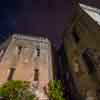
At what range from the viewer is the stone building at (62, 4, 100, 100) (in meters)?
13.8

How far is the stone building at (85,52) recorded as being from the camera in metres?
13.8

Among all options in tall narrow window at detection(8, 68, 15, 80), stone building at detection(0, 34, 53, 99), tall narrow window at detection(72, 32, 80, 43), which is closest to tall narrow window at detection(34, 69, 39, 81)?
stone building at detection(0, 34, 53, 99)

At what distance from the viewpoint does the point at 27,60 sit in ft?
63.9

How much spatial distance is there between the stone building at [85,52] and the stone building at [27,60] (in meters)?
2.44

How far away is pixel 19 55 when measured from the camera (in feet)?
66.6

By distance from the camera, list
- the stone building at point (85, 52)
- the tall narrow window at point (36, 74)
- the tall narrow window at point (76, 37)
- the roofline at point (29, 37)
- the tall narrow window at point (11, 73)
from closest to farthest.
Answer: the stone building at point (85, 52), the tall narrow window at point (11, 73), the tall narrow window at point (76, 37), the tall narrow window at point (36, 74), the roofline at point (29, 37)

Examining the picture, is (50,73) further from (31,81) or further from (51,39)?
(51,39)

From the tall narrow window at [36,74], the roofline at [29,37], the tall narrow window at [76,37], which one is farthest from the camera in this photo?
the roofline at [29,37]

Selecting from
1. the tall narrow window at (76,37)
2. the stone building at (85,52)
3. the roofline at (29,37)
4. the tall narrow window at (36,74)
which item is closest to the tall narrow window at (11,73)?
the tall narrow window at (36,74)

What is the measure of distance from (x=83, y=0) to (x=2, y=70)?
1067 centimetres

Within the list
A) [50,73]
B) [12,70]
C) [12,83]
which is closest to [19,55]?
[12,70]

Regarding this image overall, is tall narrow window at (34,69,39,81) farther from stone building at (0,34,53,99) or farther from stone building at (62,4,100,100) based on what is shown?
stone building at (62,4,100,100)

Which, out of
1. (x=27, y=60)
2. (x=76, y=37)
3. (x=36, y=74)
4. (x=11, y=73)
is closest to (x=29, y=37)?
(x=27, y=60)

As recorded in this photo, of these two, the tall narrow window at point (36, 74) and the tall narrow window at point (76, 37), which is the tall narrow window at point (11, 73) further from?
the tall narrow window at point (76, 37)
